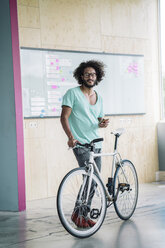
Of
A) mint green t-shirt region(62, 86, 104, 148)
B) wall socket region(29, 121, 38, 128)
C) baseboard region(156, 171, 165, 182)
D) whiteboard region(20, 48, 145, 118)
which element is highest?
whiteboard region(20, 48, 145, 118)

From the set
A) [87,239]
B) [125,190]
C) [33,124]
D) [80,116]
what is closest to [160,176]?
[33,124]

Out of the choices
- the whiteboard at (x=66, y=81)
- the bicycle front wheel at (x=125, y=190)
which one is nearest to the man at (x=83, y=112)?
the bicycle front wheel at (x=125, y=190)

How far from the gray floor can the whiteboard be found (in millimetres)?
1381

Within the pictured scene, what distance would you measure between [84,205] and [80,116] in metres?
0.84

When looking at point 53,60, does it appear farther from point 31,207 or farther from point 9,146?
point 31,207

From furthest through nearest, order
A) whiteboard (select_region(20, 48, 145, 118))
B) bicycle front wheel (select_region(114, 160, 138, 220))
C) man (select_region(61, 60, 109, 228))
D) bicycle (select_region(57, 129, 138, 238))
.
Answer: whiteboard (select_region(20, 48, 145, 118)), bicycle front wheel (select_region(114, 160, 138, 220)), man (select_region(61, 60, 109, 228)), bicycle (select_region(57, 129, 138, 238))

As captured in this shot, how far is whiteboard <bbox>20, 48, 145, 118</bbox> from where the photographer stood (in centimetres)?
553

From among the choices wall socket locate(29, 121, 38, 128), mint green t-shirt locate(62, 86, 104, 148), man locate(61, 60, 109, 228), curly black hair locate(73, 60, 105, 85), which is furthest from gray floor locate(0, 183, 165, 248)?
curly black hair locate(73, 60, 105, 85)

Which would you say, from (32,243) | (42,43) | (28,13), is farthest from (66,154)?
(32,243)

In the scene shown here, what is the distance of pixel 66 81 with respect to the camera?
584cm

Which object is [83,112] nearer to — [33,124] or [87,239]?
[87,239]

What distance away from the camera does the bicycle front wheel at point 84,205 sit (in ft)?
11.2

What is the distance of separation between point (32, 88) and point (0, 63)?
82 cm

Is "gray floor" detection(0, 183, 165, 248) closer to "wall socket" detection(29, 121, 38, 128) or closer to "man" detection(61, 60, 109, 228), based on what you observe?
"man" detection(61, 60, 109, 228)
